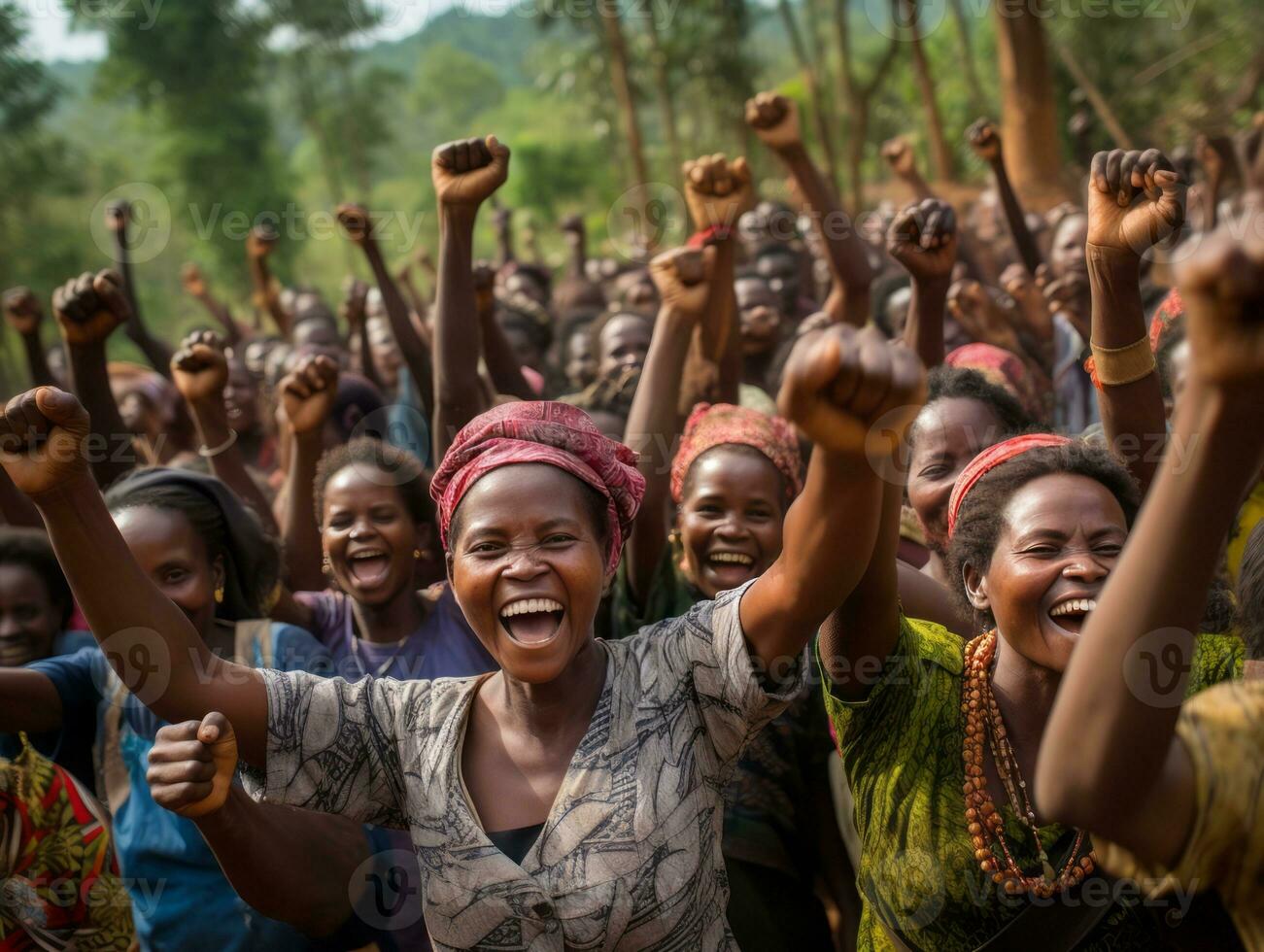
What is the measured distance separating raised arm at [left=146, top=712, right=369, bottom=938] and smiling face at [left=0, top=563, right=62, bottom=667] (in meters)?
1.15

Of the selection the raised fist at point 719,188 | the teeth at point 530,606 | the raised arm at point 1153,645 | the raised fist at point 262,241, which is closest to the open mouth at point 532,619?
the teeth at point 530,606

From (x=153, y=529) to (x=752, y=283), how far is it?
139 inches

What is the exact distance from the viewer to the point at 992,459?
8.16ft

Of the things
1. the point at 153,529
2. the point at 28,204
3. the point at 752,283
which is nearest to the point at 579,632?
the point at 153,529

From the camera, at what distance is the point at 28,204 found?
21.8 metres

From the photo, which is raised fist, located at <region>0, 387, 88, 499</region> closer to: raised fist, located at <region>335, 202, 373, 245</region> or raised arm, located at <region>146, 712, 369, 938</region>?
raised arm, located at <region>146, 712, 369, 938</region>

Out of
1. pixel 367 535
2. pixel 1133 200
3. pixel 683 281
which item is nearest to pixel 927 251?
pixel 683 281

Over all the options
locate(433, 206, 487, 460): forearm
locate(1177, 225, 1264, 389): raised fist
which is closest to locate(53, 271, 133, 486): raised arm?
locate(433, 206, 487, 460): forearm

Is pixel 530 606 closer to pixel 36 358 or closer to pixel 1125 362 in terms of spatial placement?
pixel 1125 362

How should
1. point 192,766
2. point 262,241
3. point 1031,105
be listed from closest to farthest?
point 192,766, point 262,241, point 1031,105

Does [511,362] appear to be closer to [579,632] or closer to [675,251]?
[675,251]

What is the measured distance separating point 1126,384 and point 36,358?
3.76 m

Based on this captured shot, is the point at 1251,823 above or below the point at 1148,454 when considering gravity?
below

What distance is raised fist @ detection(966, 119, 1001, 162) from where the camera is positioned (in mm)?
4609
